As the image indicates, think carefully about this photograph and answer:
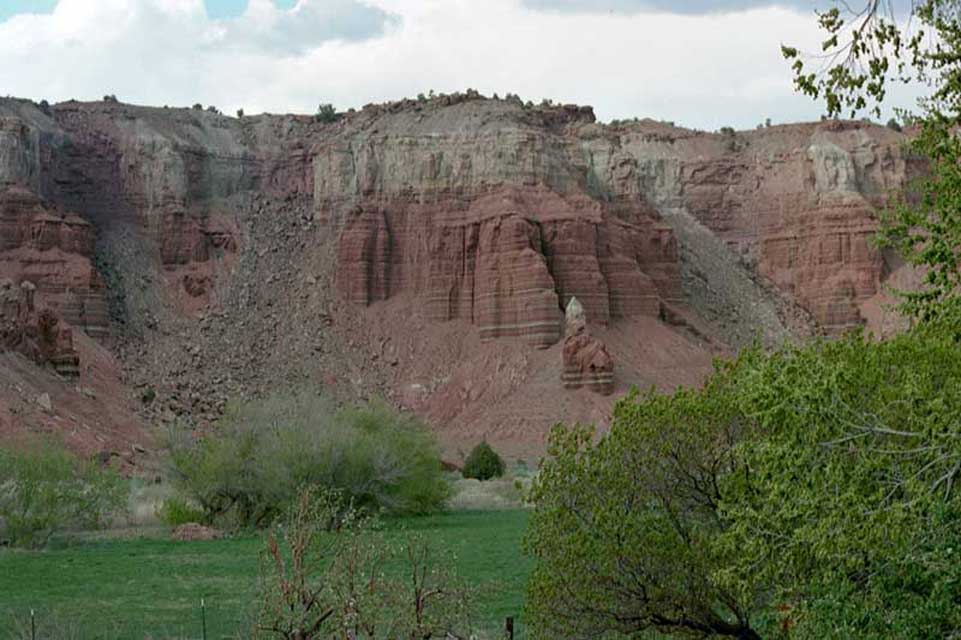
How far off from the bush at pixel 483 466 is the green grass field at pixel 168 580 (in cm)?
1787

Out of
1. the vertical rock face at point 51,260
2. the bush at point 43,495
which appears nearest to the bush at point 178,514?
the bush at point 43,495

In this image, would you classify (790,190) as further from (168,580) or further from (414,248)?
(168,580)

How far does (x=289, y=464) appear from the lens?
4547 cm

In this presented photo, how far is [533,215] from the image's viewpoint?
302 ft

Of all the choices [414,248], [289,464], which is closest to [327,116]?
[414,248]

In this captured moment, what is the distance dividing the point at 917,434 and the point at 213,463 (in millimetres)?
34552

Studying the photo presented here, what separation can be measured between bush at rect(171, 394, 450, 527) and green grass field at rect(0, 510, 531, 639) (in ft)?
4.47

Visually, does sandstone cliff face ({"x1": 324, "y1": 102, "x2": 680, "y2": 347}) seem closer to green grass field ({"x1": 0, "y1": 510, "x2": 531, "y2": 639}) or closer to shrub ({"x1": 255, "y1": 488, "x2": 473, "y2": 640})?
green grass field ({"x1": 0, "y1": 510, "x2": 531, "y2": 639})

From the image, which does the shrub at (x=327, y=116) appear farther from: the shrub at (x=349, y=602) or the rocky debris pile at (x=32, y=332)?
the shrub at (x=349, y=602)

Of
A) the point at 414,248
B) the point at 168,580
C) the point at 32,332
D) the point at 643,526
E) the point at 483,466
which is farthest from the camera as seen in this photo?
the point at 414,248

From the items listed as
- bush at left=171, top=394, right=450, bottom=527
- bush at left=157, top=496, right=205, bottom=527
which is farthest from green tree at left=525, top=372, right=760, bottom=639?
bush at left=157, top=496, right=205, bottom=527

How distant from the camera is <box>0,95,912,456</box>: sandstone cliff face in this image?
3410 inches

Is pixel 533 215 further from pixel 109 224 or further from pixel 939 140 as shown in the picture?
pixel 939 140

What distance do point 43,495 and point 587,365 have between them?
4336 centimetres
